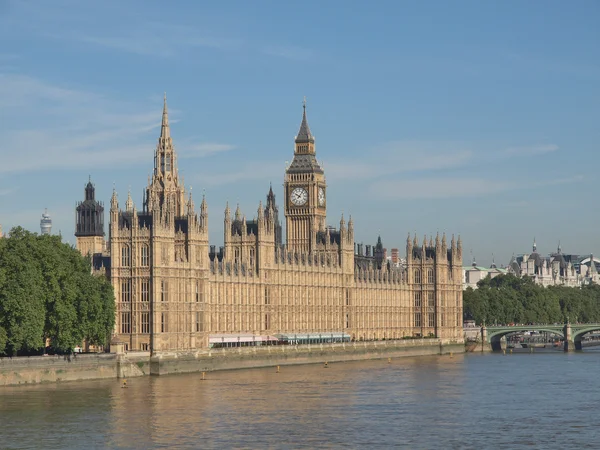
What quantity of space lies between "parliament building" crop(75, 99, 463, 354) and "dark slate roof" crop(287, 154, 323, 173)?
4.7 inches

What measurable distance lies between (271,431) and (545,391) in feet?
103

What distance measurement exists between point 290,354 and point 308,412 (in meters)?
47.2

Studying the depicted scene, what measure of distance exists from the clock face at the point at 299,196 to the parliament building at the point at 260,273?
17 centimetres

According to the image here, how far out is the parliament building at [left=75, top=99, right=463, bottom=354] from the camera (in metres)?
111

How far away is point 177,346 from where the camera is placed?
4419 inches

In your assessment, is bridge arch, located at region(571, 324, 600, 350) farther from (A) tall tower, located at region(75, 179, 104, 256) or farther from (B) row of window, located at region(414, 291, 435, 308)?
(A) tall tower, located at region(75, 179, 104, 256)

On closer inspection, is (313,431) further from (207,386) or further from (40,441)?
(207,386)

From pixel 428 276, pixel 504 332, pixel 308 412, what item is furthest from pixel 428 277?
pixel 308 412

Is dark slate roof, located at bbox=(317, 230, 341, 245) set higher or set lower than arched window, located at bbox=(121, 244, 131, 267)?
higher

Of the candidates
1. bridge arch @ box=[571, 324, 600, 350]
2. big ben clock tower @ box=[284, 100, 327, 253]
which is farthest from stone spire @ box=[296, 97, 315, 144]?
bridge arch @ box=[571, 324, 600, 350]

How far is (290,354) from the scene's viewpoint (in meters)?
128

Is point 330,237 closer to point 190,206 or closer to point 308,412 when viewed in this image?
point 190,206

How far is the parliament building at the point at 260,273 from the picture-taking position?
4368 inches

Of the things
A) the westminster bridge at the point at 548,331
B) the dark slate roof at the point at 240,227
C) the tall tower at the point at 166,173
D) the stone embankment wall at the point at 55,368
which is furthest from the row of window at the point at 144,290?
the westminster bridge at the point at 548,331
